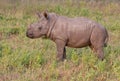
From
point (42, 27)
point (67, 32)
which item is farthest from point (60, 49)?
point (42, 27)

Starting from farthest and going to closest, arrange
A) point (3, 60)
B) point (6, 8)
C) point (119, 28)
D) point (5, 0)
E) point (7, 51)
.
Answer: point (5, 0)
point (6, 8)
point (119, 28)
point (7, 51)
point (3, 60)

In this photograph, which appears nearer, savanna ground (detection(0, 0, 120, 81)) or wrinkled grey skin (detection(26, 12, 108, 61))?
Answer: savanna ground (detection(0, 0, 120, 81))

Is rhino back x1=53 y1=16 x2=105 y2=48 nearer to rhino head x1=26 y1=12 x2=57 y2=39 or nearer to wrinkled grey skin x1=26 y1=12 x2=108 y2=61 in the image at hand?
wrinkled grey skin x1=26 y1=12 x2=108 y2=61

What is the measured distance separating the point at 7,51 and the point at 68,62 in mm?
1429

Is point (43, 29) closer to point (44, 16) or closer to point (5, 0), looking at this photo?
point (44, 16)

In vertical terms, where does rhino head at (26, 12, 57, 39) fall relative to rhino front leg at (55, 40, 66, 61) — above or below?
above

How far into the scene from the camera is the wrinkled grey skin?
802 cm

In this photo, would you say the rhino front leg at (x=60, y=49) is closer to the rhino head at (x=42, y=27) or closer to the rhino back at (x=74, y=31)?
the rhino back at (x=74, y=31)

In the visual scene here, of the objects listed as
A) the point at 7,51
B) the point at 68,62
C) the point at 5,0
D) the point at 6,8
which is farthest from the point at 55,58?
the point at 5,0

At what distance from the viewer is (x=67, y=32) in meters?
8.03

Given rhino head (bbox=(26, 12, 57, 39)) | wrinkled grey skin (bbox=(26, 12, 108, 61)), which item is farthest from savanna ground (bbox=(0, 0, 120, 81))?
rhino head (bbox=(26, 12, 57, 39))

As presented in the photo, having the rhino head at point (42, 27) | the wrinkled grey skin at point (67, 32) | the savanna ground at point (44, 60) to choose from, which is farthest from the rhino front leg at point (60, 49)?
the rhino head at point (42, 27)

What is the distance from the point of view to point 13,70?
757 centimetres

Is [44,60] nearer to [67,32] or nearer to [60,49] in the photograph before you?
[60,49]
